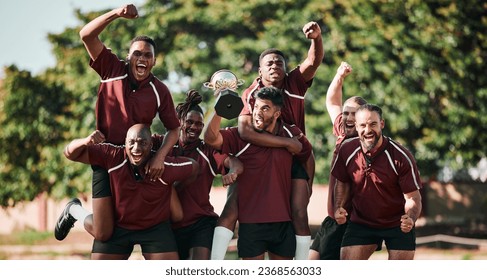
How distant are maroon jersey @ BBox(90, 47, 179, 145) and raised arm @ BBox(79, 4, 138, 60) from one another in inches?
2.7

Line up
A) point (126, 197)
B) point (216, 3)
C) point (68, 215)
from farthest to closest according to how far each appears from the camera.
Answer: point (216, 3)
point (68, 215)
point (126, 197)

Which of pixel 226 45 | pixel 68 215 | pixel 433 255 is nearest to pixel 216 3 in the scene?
pixel 226 45

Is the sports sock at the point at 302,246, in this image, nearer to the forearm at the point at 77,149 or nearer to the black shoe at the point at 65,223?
the forearm at the point at 77,149

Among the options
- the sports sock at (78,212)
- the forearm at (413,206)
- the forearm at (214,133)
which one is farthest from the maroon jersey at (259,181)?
the sports sock at (78,212)

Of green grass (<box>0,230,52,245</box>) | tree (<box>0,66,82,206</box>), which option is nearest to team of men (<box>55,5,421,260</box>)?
tree (<box>0,66,82,206</box>)

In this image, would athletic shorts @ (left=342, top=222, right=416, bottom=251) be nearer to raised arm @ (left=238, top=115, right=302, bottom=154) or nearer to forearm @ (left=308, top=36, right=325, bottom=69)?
raised arm @ (left=238, top=115, right=302, bottom=154)

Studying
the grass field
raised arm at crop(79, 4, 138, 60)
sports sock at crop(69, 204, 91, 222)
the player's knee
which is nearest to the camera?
raised arm at crop(79, 4, 138, 60)

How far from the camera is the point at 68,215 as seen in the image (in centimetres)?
728

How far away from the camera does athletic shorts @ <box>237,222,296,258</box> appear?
6.43 metres

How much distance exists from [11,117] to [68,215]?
1582 centimetres

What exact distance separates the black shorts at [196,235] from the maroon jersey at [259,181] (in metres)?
0.35

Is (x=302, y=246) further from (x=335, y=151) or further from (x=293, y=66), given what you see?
(x=293, y=66)

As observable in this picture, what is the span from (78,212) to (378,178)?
2773mm
